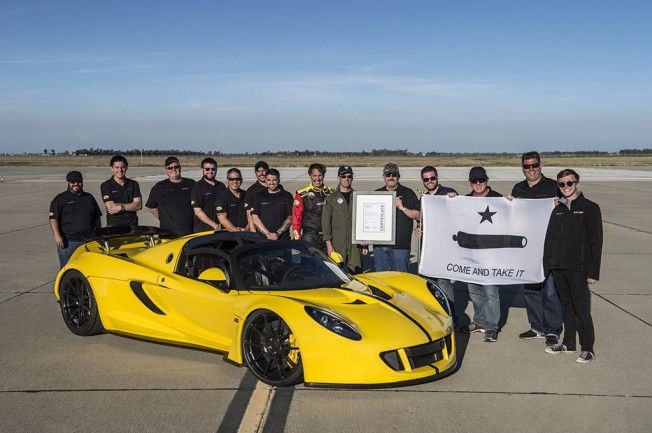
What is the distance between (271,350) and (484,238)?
3.07 metres

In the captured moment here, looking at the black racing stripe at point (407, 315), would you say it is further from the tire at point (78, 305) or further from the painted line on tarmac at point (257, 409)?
the tire at point (78, 305)

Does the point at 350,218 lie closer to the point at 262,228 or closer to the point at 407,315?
the point at 262,228

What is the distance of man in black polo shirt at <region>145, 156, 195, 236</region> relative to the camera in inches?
364

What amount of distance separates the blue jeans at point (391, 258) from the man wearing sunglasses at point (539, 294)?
5.85 feet

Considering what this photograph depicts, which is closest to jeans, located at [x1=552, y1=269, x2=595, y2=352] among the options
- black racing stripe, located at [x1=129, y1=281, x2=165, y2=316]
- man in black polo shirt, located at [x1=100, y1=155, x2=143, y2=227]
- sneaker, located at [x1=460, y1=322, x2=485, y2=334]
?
sneaker, located at [x1=460, y1=322, x2=485, y2=334]

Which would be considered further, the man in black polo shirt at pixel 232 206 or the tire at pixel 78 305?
the man in black polo shirt at pixel 232 206

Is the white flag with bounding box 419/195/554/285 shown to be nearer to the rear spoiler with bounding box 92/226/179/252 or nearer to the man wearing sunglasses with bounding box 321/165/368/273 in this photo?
the man wearing sunglasses with bounding box 321/165/368/273

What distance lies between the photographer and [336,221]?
835cm

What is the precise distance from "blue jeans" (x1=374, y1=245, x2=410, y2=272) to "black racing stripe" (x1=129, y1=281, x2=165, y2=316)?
3129mm

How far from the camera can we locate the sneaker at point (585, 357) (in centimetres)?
609

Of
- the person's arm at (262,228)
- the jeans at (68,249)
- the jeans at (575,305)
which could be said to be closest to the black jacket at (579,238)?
the jeans at (575,305)

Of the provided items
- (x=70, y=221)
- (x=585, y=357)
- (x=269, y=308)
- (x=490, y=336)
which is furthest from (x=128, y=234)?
(x=585, y=357)

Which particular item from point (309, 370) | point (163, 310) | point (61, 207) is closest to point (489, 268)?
point (309, 370)

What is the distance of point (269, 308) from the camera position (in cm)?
546
